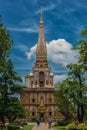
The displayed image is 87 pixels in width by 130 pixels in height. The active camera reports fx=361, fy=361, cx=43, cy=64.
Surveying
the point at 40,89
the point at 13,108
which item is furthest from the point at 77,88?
the point at 40,89

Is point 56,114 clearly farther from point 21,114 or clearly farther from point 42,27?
point 21,114

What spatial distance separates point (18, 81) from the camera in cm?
5756

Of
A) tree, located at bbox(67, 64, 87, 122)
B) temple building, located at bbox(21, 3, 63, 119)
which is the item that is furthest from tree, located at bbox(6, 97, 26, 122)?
temple building, located at bbox(21, 3, 63, 119)

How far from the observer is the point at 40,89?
13025 centimetres

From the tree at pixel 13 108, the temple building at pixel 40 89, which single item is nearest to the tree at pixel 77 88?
the tree at pixel 13 108

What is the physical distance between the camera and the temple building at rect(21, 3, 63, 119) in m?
126

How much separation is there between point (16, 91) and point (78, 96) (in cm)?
985

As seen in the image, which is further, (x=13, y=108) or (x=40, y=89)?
(x=40, y=89)

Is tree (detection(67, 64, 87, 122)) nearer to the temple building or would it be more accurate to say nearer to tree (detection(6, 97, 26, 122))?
tree (detection(6, 97, 26, 122))

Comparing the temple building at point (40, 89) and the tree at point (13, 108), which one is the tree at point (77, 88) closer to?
the tree at point (13, 108)

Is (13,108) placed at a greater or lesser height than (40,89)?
lesser

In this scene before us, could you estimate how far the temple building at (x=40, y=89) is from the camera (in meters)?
126

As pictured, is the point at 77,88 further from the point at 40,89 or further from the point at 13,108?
the point at 40,89

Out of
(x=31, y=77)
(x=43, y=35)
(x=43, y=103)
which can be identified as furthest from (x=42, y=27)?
(x=43, y=103)
